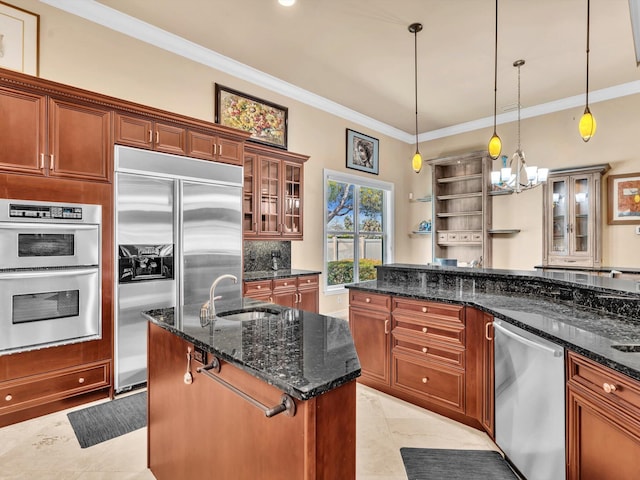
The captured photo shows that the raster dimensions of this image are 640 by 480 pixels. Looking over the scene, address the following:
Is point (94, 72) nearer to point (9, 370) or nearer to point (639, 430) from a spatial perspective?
point (9, 370)

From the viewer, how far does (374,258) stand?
6566 mm

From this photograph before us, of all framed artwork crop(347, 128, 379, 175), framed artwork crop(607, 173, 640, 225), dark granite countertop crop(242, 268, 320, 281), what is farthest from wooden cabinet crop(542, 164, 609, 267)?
dark granite countertop crop(242, 268, 320, 281)

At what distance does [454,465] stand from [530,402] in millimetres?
633

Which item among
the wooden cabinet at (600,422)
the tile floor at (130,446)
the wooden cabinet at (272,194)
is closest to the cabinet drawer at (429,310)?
the tile floor at (130,446)

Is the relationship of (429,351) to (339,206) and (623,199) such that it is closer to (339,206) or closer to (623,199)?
(339,206)

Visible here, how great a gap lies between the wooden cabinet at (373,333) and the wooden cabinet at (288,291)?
1171 mm

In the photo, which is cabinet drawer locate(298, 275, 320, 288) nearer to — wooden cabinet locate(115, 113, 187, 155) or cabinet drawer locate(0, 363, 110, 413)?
wooden cabinet locate(115, 113, 187, 155)

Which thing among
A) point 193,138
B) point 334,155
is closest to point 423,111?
point 334,155

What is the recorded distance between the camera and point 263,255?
4652 millimetres

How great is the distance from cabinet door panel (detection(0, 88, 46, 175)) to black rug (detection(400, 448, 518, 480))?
3.22m

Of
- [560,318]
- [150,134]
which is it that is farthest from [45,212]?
[560,318]

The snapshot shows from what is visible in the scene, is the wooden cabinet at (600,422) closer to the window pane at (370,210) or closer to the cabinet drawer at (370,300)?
the cabinet drawer at (370,300)

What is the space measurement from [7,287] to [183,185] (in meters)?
1.48

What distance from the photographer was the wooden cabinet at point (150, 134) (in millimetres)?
2918
